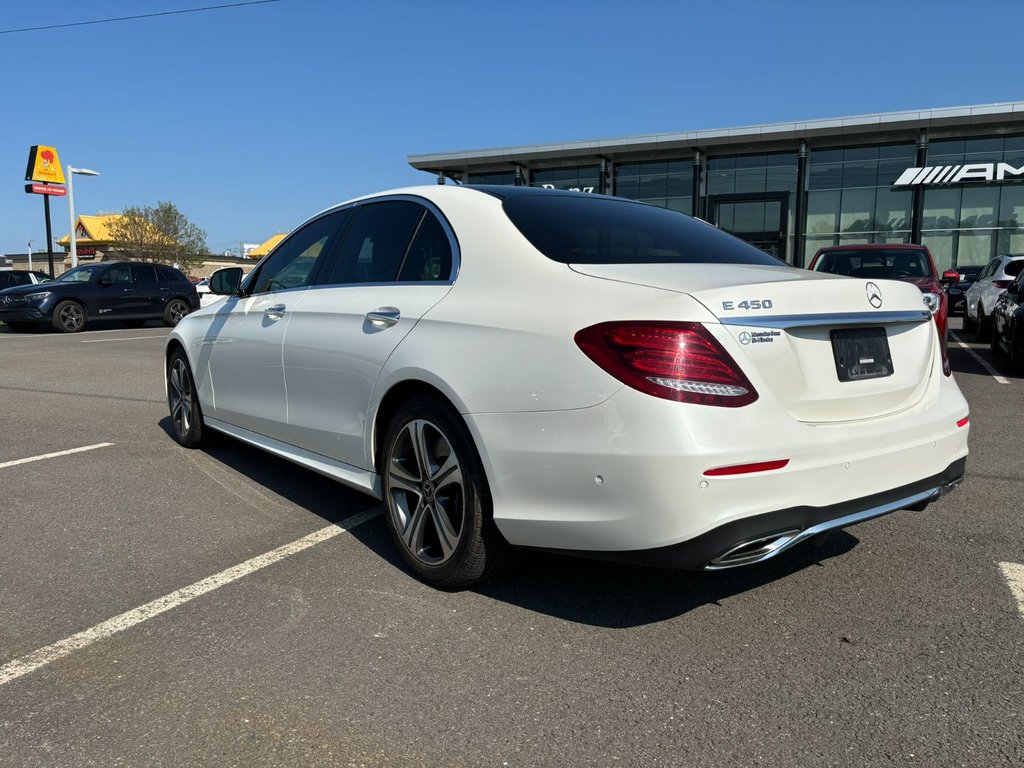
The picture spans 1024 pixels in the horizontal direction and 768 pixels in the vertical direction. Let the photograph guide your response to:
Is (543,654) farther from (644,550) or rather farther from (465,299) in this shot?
(465,299)

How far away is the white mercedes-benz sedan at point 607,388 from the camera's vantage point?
2.55m

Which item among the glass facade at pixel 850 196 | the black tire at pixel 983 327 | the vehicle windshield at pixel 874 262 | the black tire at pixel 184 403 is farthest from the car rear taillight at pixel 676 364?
the glass facade at pixel 850 196

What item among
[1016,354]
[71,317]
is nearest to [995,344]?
[1016,354]

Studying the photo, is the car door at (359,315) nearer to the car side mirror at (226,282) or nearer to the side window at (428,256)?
the side window at (428,256)

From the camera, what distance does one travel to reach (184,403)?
19.4 ft

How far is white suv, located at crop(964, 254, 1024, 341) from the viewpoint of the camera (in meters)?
13.4

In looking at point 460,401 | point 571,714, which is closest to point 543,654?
point 571,714

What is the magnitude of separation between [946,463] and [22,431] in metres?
6.57

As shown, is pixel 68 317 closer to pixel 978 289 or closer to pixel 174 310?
pixel 174 310

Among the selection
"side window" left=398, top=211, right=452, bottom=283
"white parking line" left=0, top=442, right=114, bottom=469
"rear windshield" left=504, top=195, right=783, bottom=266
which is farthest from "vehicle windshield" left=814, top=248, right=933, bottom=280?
"white parking line" left=0, top=442, right=114, bottom=469

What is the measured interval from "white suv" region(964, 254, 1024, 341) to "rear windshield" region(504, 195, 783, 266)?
37.0 feet

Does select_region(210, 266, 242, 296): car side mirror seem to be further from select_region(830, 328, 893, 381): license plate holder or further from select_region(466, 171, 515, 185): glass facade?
select_region(466, 171, 515, 185): glass facade

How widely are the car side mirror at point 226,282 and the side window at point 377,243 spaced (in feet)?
4.41

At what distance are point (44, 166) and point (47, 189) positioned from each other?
3.46 feet
